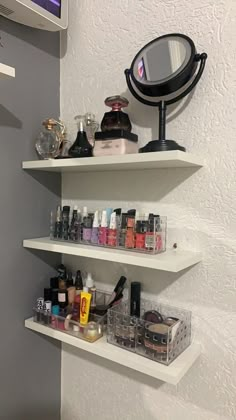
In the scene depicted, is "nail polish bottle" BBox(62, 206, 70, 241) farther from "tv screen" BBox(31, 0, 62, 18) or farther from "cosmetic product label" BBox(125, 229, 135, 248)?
"tv screen" BBox(31, 0, 62, 18)

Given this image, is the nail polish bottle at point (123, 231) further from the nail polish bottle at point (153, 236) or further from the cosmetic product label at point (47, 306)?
the cosmetic product label at point (47, 306)

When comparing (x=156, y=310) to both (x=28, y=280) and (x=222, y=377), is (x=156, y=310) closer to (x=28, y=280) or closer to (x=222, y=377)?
(x=222, y=377)

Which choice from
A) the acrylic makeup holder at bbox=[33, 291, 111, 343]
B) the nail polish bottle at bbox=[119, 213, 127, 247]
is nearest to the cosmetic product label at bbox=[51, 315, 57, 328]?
the acrylic makeup holder at bbox=[33, 291, 111, 343]

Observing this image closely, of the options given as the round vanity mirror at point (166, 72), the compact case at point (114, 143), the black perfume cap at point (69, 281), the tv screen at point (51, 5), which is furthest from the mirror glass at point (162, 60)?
the black perfume cap at point (69, 281)

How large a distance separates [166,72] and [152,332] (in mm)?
620

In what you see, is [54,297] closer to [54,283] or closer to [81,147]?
[54,283]

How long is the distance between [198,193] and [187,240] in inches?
5.0

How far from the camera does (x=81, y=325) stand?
0.82m

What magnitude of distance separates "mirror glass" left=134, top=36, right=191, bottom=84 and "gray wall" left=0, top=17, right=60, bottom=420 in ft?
1.16

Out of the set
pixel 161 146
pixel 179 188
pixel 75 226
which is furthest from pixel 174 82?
pixel 75 226

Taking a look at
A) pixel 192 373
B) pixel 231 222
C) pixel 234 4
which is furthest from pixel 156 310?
pixel 234 4

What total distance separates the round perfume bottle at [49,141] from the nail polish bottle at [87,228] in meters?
0.23

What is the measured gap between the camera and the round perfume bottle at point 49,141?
89cm

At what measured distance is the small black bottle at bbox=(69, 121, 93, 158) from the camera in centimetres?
83
